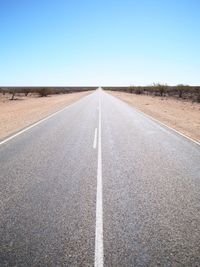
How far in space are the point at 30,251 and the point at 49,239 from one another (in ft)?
1.14

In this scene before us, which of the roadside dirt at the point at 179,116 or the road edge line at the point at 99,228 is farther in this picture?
the roadside dirt at the point at 179,116

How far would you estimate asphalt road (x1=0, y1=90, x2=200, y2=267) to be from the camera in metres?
3.40

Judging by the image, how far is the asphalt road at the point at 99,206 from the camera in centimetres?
340

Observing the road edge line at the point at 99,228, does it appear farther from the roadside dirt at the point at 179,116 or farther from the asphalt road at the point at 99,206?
the roadside dirt at the point at 179,116

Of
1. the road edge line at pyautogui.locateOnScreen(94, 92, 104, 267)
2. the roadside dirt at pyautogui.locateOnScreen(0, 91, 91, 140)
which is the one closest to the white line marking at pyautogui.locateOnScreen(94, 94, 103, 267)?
the road edge line at pyautogui.locateOnScreen(94, 92, 104, 267)

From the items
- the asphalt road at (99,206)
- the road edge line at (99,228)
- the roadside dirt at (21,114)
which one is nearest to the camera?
the road edge line at (99,228)

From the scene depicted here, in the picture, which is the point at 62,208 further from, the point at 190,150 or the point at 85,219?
the point at 190,150

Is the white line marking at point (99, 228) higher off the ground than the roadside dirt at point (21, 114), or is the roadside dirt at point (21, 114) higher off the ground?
the white line marking at point (99, 228)

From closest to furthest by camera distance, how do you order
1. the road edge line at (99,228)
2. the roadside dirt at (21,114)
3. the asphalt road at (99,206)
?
the road edge line at (99,228), the asphalt road at (99,206), the roadside dirt at (21,114)

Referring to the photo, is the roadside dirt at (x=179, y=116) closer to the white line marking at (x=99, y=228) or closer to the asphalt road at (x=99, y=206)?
the asphalt road at (x=99, y=206)

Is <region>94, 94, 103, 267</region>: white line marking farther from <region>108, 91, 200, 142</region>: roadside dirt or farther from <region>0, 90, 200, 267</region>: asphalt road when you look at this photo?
<region>108, 91, 200, 142</region>: roadside dirt

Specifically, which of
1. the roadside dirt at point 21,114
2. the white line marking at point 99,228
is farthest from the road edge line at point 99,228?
the roadside dirt at point 21,114

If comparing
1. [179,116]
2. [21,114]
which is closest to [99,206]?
[21,114]

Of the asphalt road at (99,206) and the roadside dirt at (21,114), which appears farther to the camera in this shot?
the roadside dirt at (21,114)
